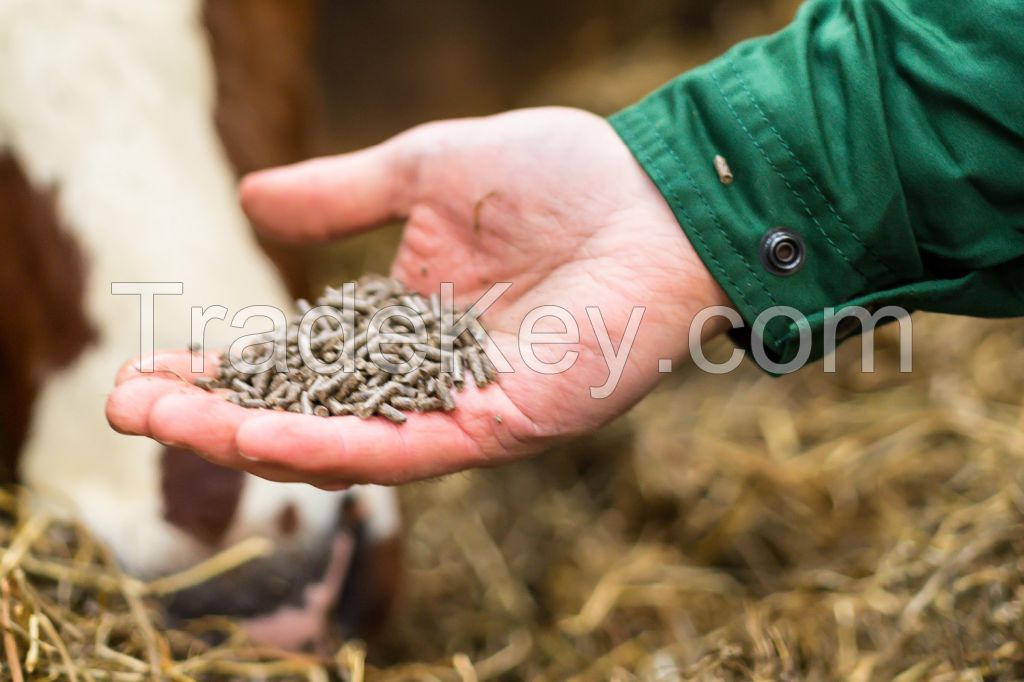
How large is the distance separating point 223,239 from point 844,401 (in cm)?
117

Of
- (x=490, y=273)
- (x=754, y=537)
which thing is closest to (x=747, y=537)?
(x=754, y=537)

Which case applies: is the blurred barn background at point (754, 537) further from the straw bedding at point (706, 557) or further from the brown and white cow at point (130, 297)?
the brown and white cow at point (130, 297)

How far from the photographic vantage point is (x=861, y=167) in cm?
100

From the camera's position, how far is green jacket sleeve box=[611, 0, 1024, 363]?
97cm

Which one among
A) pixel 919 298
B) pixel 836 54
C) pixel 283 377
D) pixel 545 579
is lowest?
pixel 545 579

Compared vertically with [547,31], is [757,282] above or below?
below

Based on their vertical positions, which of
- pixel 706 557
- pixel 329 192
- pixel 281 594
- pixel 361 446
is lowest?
pixel 706 557

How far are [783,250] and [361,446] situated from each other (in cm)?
47

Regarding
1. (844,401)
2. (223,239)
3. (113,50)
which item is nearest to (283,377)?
(223,239)

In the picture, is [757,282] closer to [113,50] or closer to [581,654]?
[581,654]

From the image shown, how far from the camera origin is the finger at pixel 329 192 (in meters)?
1.17

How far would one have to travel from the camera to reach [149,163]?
1.15 m

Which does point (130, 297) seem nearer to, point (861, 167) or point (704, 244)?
point (704, 244)

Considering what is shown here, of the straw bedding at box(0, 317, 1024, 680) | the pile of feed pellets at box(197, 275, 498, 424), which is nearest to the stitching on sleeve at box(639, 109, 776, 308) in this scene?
the pile of feed pellets at box(197, 275, 498, 424)
